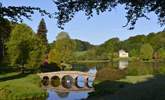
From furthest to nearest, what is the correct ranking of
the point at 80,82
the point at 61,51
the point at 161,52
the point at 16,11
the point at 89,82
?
1. the point at 161,52
2. the point at 61,51
3. the point at 80,82
4. the point at 89,82
5. the point at 16,11

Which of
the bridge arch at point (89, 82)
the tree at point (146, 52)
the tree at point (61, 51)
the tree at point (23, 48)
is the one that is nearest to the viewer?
the bridge arch at point (89, 82)

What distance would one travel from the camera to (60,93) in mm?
62781

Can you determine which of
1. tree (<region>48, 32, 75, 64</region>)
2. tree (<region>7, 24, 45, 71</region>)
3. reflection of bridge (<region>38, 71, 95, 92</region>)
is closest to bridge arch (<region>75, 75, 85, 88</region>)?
reflection of bridge (<region>38, 71, 95, 92</region>)

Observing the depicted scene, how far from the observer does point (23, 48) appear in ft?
263

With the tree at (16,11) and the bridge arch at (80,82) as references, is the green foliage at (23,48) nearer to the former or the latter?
the bridge arch at (80,82)

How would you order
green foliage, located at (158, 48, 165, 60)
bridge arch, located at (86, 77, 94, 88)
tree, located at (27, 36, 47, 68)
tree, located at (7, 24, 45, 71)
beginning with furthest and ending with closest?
green foliage, located at (158, 48, 165, 60), tree, located at (27, 36, 47, 68), tree, located at (7, 24, 45, 71), bridge arch, located at (86, 77, 94, 88)

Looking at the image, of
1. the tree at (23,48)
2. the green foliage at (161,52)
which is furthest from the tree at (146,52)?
the tree at (23,48)

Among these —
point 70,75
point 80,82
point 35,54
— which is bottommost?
point 80,82

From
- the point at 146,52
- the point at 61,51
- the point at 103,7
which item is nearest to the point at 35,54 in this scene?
the point at 61,51

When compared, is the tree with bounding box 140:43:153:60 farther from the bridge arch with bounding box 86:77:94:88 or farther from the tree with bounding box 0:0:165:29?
the tree with bounding box 0:0:165:29

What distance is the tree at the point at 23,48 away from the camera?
261ft

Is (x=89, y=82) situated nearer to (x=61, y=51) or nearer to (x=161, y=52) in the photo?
(x=61, y=51)

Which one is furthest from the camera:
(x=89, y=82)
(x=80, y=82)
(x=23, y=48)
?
(x=80, y=82)

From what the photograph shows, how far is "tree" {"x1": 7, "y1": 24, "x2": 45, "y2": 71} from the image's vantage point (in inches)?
3130
